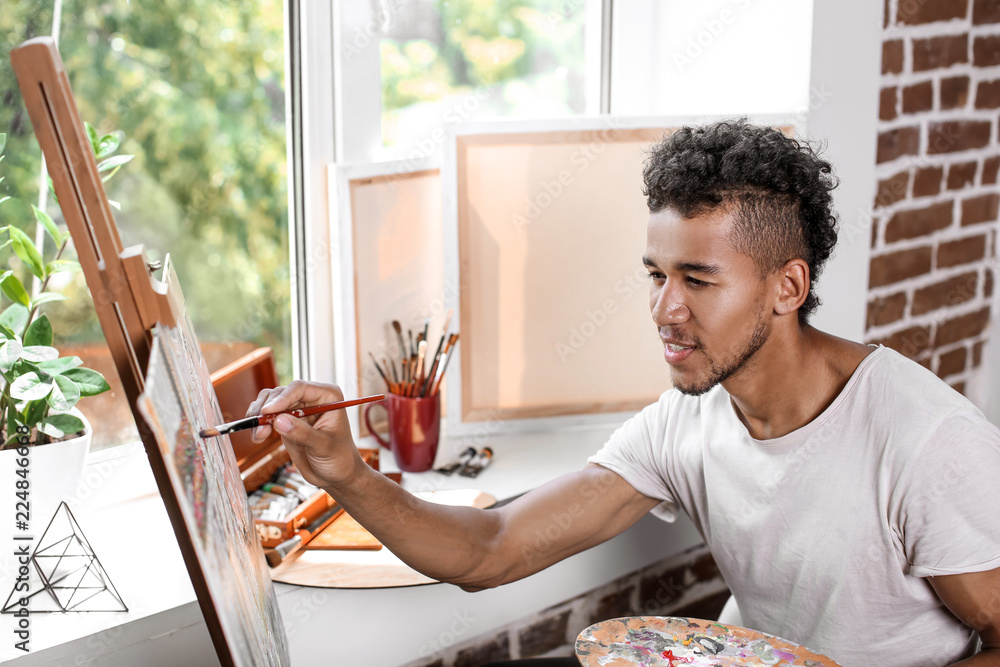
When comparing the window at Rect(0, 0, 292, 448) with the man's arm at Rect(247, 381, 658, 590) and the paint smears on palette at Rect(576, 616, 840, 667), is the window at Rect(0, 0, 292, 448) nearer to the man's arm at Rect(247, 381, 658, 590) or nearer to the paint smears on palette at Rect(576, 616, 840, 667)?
the man's arm at Rect(247, 381, 658, 590)

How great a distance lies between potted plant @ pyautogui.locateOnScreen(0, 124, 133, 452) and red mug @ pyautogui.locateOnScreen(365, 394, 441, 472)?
0.45m

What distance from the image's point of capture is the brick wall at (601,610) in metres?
1.33

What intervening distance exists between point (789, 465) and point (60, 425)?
2.71 ft

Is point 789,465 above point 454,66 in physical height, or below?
below

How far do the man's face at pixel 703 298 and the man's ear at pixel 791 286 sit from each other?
0.08 feet

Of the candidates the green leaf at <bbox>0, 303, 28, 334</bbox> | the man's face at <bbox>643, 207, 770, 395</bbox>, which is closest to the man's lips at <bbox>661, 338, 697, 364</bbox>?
the man's face at <bbox>643, 207, 770, 395</bbox>

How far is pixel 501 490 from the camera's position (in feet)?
4.21

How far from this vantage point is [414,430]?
1.32 meters

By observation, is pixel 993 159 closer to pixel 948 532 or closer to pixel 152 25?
pixel 948 532

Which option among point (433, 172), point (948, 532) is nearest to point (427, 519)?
point (948, 532)

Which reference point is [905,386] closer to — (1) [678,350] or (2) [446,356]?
(1) [678,350]

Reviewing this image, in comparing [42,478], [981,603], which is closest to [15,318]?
[42,478]

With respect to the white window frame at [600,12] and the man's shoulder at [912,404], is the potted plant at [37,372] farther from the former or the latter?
the man's shoulder at [912,404]

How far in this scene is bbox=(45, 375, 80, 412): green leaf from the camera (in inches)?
33.0
